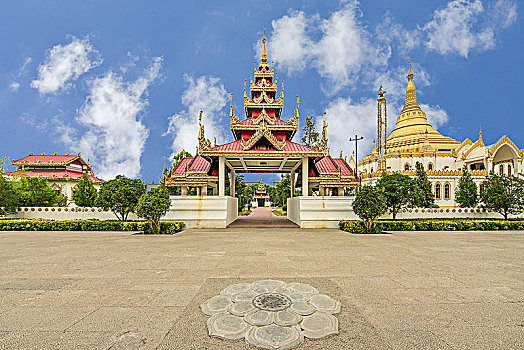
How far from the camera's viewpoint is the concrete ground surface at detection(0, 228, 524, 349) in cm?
351

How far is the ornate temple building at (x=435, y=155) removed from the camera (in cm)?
4172

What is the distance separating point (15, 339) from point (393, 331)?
5061mm

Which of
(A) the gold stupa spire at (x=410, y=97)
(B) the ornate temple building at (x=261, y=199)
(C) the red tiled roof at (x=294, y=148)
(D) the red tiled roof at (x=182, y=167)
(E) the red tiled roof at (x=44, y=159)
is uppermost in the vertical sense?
(A) the gold stupa spire at (x=410, y=97)

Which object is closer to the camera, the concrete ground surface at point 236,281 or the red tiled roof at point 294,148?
the concrete ground surface at point 236,281

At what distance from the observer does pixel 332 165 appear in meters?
21.8

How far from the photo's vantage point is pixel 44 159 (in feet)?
144

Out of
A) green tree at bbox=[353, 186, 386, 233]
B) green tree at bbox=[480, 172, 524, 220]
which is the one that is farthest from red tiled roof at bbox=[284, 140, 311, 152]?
green tree at bbox=[480, 172, 524, 220]

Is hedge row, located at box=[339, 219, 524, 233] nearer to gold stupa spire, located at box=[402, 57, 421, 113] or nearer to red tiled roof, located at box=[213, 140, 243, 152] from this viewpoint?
red tiled roof, located at box=[213, 140, 243, 152]

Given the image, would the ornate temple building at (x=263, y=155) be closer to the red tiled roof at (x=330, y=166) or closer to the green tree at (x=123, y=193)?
the red tiled roof at (x=330, y=166)

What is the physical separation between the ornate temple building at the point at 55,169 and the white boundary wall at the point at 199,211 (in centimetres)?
3141

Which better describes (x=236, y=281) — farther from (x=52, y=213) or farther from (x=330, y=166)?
(x=52, y=213)

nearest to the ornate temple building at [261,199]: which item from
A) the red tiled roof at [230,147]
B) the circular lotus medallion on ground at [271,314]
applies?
the red tiled roof at [230,147]

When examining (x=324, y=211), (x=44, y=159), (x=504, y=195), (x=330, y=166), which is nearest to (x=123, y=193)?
(x=324, y=211)

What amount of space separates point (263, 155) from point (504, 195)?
787 inches
